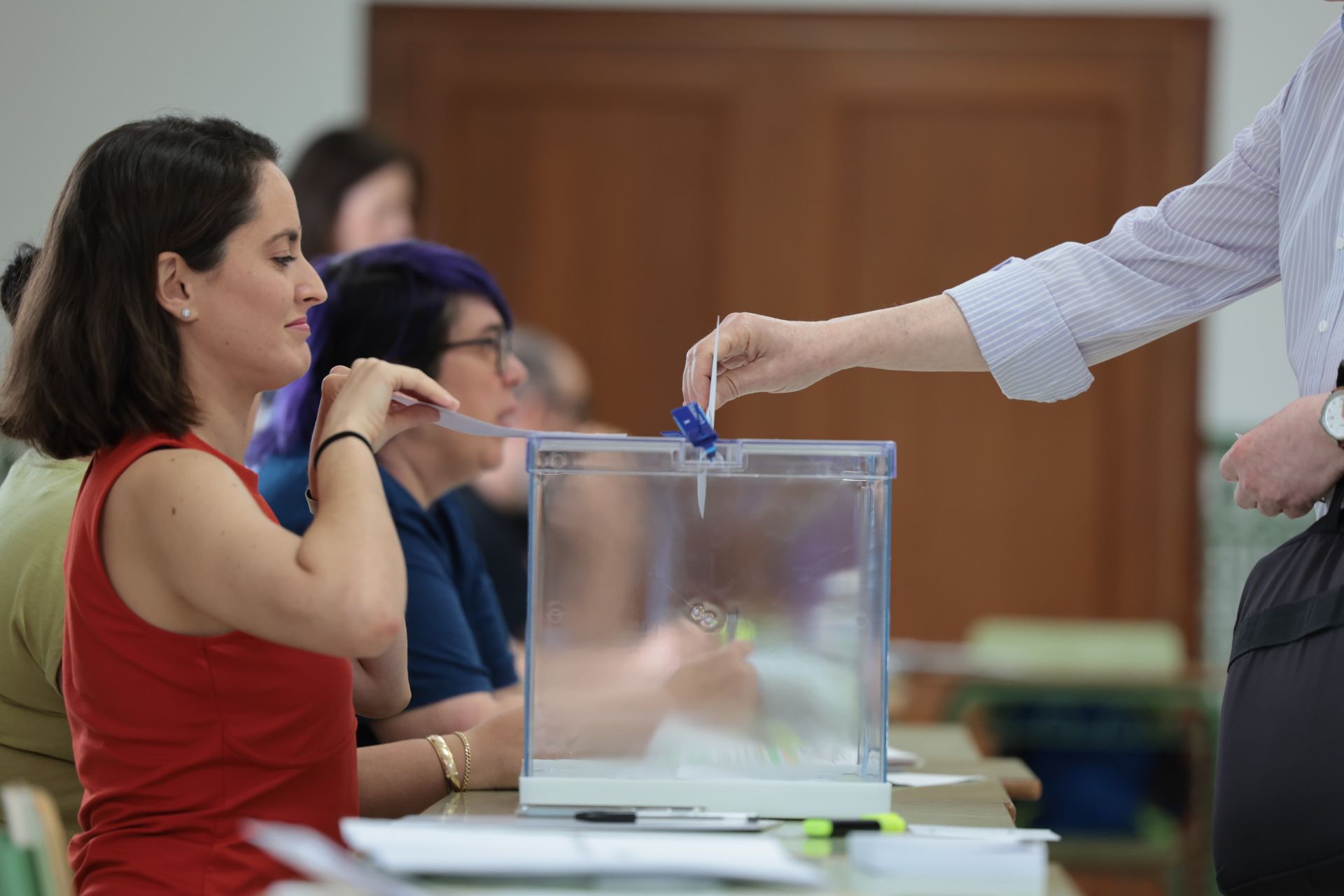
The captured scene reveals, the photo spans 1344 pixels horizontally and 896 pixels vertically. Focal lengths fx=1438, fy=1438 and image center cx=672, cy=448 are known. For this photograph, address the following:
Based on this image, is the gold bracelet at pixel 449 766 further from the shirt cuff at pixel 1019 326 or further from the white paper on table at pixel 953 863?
the shirt cuff at pixel 1019 326

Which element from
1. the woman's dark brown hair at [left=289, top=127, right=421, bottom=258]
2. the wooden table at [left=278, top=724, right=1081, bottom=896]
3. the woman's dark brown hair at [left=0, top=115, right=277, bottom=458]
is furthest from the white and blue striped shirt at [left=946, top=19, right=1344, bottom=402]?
the woman's dark brown hair at [left=289, top=127, right=421, bottom=258]

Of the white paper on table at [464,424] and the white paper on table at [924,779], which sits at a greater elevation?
the white paper on table at [464,424]

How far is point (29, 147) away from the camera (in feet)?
12.2

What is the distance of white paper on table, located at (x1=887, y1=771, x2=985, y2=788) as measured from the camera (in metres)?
1.33

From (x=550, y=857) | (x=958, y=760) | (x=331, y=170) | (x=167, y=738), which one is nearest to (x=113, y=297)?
(x=167, y=738)

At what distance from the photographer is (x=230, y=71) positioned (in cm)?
374

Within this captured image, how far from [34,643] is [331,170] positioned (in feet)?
5.11

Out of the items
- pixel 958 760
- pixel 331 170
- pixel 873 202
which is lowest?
pixel 958 760

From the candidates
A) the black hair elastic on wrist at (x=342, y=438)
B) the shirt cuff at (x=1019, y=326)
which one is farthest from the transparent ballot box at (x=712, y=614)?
the shirt cuff at (x=1019, y=326)

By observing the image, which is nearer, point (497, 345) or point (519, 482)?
point (497, 345)

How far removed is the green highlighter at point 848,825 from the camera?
39.9 inches

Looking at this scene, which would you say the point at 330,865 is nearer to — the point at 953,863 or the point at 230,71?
the point at 953,863

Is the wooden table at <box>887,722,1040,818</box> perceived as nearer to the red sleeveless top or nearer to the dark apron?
the dark apron

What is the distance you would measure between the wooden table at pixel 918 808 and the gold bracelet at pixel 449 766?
2 centimetres
